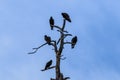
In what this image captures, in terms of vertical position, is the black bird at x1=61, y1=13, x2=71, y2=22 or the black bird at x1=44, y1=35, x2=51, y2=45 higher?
the black bird at x1=61, y1=13, x2=71, y2=22

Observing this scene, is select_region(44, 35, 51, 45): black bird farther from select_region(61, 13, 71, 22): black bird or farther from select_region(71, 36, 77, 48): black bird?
select_region(61, 13, 71, 22): black bird

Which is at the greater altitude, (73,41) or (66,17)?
(66,17)

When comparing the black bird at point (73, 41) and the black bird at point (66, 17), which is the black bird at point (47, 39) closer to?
the black bird at point (73, 41)

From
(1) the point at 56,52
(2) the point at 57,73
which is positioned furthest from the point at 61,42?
(2) the point at 57,73

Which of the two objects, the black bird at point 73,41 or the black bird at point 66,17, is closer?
the black bird at point 73,41

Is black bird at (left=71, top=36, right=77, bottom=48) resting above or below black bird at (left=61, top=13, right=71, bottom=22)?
below

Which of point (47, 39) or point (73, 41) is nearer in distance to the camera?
point (47, 39)

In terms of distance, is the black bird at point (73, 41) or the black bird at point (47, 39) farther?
the black bird at point (73, 41)

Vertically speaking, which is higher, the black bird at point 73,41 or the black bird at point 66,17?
the black bird at point 66,17

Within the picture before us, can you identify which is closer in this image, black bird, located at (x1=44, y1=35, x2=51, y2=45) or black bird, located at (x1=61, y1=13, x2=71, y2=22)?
black bird, located at (x1=44, y1=35, x2=51, y2=45)

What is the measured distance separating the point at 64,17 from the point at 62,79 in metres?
3.63

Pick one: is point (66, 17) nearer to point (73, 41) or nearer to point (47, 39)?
point (73, 41)

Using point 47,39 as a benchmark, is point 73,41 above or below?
above

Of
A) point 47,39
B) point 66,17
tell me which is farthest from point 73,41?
point 47,39
